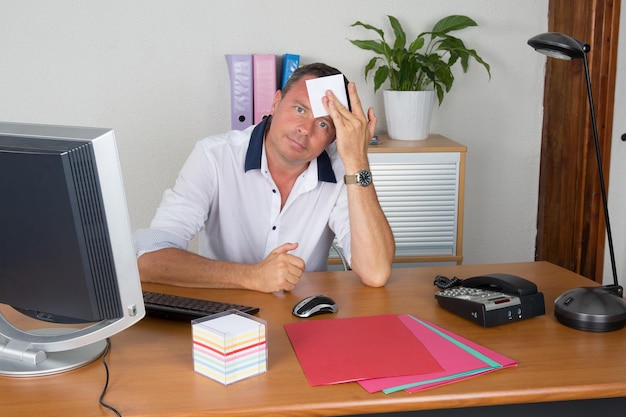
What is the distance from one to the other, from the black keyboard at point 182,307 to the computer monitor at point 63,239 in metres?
0.23

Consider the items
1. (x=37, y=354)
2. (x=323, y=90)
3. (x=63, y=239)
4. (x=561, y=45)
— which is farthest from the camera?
(x=323, y=90)

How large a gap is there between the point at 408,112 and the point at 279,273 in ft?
5.33

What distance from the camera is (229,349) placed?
1323 millimetres

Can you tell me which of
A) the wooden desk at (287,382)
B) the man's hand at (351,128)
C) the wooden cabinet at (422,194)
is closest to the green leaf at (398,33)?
the wooden cabinet at (422,194)

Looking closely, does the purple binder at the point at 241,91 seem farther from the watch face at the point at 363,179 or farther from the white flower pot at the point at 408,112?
→ the watch face at the point at 363,179

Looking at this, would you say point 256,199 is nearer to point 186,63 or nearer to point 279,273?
point 279,273

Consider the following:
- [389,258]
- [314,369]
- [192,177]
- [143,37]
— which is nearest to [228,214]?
[192,177]

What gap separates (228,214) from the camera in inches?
90.4

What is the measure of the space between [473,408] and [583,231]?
210cm

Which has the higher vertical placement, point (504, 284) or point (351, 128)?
point (351, 128)

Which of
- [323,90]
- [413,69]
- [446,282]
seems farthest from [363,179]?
[413,69]

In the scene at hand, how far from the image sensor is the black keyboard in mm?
1630

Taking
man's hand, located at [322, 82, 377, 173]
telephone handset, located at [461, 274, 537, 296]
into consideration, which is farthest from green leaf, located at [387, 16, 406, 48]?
telephone handset, located at [461, 274, 537, 296]

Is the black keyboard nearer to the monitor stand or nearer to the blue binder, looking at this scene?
the monitor stand
